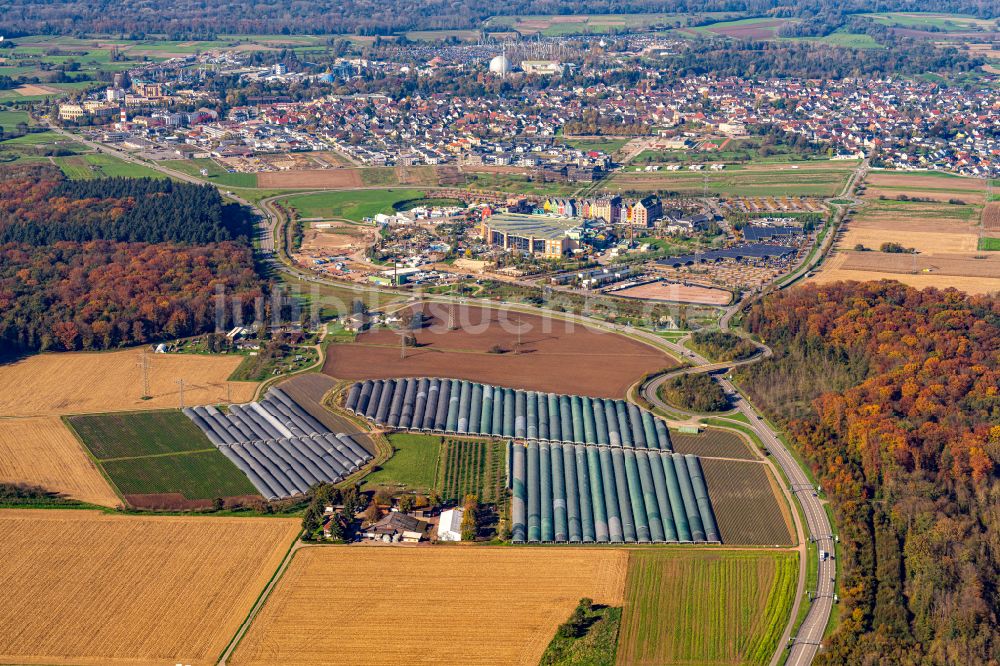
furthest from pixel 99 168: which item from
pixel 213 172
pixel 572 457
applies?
pixel 572 457

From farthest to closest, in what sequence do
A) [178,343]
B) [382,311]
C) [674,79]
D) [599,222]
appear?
[674,79]
[599,222]
[382,311]
[178,343]

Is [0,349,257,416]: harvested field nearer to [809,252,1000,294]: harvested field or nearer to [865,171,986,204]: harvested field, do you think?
[809,252,1000,294]: harvested field

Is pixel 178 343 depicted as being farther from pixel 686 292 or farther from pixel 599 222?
pixel 599 222

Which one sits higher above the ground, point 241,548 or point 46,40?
point 46,40

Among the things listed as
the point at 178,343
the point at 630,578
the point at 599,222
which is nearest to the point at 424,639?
the point at 630,578

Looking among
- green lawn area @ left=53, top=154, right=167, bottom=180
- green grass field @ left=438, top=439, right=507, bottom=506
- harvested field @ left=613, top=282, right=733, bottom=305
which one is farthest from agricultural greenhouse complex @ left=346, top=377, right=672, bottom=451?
green lawn area @ left=53, top=154, right=167, bottom=180
